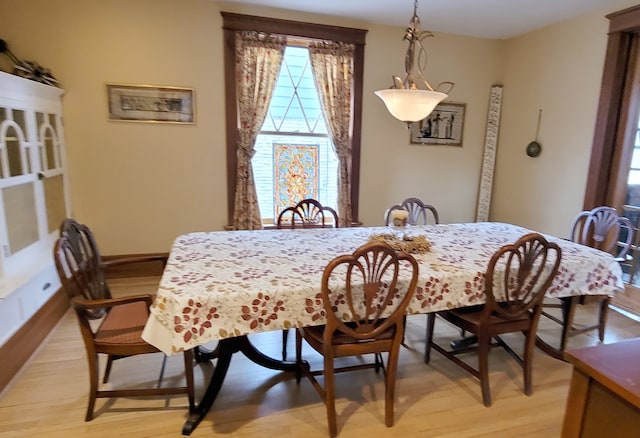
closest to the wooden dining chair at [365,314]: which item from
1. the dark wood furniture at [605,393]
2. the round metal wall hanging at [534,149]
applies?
the dark wood furniture at [605,393]

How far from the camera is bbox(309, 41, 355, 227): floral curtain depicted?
375cm

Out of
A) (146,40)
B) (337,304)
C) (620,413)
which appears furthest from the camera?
(146,40)

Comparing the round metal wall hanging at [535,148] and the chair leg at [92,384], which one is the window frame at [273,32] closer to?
the round metal wall hanging at [535,148]

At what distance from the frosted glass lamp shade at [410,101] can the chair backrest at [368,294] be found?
0.86m

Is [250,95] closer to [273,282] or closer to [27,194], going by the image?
[27,194]

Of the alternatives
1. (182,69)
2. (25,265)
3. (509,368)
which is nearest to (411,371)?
(509,368)

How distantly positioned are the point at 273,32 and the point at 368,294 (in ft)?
9.56

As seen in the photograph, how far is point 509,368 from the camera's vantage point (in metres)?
2.36

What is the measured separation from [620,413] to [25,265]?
3126 mm

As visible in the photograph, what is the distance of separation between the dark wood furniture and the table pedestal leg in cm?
145

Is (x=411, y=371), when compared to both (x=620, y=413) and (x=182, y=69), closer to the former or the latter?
(x=620, y=413)

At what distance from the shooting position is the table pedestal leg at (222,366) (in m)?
1.81

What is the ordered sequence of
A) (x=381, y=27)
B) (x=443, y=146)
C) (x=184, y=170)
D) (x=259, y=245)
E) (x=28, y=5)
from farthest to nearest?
(x=443, y=146), (x=381, y=27), (x=184, y=170), (x=28, y=5), (x=259, y=245)

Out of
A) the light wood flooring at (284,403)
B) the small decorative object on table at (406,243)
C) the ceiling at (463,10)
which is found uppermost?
the ceiling at (463,10)
